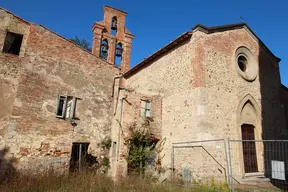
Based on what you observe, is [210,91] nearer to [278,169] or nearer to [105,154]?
[278,169]

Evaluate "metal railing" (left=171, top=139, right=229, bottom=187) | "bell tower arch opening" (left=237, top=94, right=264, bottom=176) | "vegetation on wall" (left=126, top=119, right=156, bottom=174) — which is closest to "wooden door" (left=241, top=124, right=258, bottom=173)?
"bell tower arch opening" (left=237, top=94, right=264, bottom=176)

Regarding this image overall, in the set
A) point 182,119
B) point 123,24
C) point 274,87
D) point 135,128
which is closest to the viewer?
point 182,119

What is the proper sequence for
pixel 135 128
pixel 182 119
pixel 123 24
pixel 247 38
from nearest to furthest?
pixel 182 119
pixel 135 128
pixel 247 38
pixel 123 24

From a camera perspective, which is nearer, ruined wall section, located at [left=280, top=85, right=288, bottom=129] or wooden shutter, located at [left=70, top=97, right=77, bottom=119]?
wooden shutter, located at [left=70, top=97, right=77, bottom=119]

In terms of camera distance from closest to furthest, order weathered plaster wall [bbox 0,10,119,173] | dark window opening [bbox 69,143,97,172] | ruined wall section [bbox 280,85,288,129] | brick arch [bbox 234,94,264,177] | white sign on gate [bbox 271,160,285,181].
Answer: white sign on gate [bbox 271,160,285,181] → brick arch [bbox 234,94,264,177] → weathered plaster wall [bbox 0,10,119,173] → dark window opening [bbox 69,143,97,172] → ruined wall section [bbox 280,85,288,129]

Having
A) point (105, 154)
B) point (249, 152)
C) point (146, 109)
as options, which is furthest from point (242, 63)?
point (105, 154)

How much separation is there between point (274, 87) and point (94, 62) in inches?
457

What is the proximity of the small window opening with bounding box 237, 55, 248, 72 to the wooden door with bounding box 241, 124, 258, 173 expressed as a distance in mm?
3446

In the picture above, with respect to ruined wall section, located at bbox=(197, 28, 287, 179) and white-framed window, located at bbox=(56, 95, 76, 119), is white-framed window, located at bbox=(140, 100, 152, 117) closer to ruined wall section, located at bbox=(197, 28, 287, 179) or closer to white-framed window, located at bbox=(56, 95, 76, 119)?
ruined wall section, located at bbox=(197, 28, 287, 179)

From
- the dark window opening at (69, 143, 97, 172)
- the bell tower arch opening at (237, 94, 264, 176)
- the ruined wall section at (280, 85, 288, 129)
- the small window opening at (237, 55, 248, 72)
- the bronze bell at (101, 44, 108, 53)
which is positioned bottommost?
the dark window opening at (69, 143, 97, 172)

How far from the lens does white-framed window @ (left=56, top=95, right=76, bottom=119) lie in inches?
436

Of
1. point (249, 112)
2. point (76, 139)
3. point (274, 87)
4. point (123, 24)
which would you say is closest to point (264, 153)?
point (249, 112)

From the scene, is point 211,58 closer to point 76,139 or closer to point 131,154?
point 131,154

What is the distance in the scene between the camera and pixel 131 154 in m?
10.2
